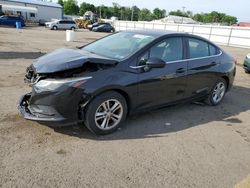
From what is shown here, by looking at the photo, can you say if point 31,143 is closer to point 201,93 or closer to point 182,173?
point 182,173

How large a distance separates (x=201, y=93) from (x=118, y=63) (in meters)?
2.39

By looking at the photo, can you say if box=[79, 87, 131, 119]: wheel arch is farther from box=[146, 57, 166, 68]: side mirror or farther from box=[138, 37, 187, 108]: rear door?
box=[146, 57, 166, 68]: side mirror

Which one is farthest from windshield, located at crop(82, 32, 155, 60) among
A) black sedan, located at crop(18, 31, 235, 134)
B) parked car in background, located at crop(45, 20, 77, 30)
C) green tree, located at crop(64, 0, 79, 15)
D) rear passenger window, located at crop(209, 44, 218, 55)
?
green tree, located at crop(64, 0, 79, 15)

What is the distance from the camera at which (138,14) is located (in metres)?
113

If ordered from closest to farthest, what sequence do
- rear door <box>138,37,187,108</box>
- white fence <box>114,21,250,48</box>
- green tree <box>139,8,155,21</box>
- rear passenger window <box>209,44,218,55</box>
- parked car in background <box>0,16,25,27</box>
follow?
rear door <box>138,37,187,108</box>, rear passenger window <box>209,44,218,55</box>, white fence <box>114,21,250,48</box>, parked car in background <box>0,16,25,27</box>, green tree <box>139,8,155,21</box>

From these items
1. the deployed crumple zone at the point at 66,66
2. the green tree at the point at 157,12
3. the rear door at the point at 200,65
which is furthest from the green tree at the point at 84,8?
the deployed crumple zone at the point at 66,66

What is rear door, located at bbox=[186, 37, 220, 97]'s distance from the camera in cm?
545

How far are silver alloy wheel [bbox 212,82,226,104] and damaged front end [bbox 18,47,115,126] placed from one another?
10.5 ft

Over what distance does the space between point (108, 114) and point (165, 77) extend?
1280 millimetres

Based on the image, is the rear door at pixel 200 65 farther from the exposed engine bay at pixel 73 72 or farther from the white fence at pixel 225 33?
the white fence at pixel 225 33

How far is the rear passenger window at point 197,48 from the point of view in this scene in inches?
216

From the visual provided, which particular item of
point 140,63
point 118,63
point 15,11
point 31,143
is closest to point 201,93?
point 140,63

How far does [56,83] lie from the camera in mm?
3895

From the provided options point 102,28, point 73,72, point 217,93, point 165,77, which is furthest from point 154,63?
point 102,28
